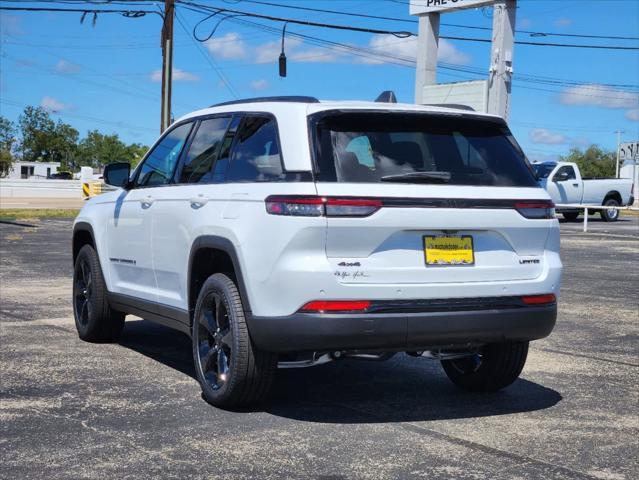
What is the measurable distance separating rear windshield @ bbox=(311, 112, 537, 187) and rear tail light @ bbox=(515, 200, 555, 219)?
137 mm

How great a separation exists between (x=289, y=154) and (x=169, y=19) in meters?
29.6

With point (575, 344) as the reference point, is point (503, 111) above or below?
above

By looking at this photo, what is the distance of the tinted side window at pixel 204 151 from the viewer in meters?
6.15

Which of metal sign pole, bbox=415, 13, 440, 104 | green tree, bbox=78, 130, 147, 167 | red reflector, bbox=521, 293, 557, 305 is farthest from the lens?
green tree, bbox=78, 130, 147, 167

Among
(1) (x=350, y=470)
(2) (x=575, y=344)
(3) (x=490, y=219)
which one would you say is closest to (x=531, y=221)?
(3) (x=490, y=219)

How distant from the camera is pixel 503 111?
27.8 metres

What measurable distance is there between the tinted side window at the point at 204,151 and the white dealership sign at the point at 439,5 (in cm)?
2257

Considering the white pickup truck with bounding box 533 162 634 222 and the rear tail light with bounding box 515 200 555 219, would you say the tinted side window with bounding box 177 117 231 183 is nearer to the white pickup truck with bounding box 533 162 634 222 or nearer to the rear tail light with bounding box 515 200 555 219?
the rear tail light with bounding box 515 200 555 219

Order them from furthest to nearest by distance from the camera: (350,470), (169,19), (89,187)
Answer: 1. (89,187)
2. (169,19)
3. (350,470)

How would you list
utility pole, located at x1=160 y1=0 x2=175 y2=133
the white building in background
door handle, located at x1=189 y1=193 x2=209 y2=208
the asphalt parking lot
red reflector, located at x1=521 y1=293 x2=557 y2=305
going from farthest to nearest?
1. the white building in background
2. utility pole, located at x1=160 y1=0 x2=175 y2=133
3. door handle, located at x1=189 y1=193 x2=209 y2=208
4. red reflector, located at x1=521 y1=293 x2=557 y2=305
5. the asphalt parking lot

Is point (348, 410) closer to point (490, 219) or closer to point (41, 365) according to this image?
point (490, 219)

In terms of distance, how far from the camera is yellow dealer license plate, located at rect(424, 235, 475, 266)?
5203 mm

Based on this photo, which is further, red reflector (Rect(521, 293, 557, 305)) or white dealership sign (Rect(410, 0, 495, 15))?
white dealership sign (Rect(410, 0, 495, 15))

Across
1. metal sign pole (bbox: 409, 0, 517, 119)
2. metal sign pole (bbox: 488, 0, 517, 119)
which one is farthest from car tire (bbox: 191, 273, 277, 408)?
metal sign pole (bbox: 488, 0, 517, 119)
